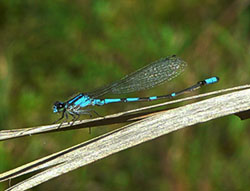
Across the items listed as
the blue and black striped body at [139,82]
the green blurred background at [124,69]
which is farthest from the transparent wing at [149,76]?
the green blurred background at [124,69]

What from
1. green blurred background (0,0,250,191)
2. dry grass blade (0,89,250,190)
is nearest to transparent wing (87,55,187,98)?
green blurred background (0,0,250,191)

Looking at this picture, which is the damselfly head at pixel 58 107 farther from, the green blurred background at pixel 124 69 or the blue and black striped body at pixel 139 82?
the green blurred background at pixel 124 69

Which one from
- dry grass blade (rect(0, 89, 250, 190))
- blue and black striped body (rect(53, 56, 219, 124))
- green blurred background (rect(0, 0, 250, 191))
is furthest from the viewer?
green blurred background (rect(0, 0, 250, 191))

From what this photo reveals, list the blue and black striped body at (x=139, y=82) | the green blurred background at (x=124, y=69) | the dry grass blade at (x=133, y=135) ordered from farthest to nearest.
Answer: the green blurred background at (x=124, y=69)
the blue and black striped body at (x=139, y=82)
the dry grass blade at (x=133, y=135)

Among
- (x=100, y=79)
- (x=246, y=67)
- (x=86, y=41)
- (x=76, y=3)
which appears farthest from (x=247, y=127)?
(x=76, y=3)

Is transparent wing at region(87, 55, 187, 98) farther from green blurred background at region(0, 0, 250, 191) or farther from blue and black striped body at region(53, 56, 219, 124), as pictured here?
green blurred background at region(0, 0, 250, 191)

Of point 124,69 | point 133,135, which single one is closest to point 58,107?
point 124,69

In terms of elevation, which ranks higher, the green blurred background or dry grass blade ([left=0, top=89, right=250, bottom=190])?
the green blurred background
